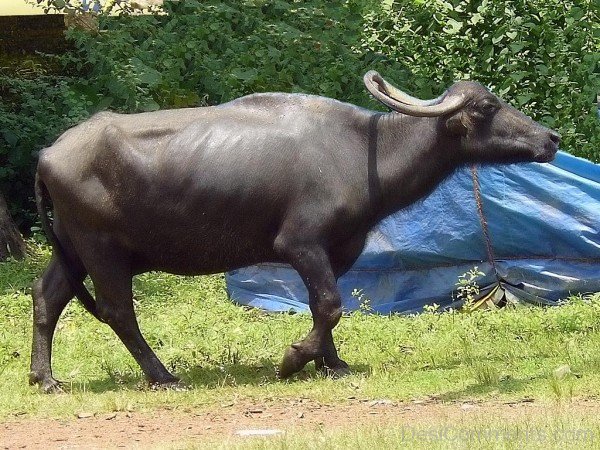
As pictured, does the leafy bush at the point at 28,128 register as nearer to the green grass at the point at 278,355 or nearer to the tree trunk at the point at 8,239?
the tree trunk at the point at 8,239

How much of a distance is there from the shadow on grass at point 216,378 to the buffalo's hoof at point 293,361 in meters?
0.08

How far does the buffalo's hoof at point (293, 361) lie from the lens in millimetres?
7723

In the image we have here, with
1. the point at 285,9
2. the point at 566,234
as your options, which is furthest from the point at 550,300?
the point at 285,9

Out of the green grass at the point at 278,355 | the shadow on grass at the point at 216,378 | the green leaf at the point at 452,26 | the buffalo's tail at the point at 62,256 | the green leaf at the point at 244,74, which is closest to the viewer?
the green grass at the point at 278,355

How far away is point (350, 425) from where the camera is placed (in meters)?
6.44

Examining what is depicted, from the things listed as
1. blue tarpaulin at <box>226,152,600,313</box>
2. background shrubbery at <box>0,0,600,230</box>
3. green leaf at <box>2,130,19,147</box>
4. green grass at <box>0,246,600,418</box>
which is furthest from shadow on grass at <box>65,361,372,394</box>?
green leaf at <box>2,130,19,147</box>

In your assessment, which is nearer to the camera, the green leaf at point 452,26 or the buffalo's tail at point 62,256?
the buffalo's tail at point 62,256

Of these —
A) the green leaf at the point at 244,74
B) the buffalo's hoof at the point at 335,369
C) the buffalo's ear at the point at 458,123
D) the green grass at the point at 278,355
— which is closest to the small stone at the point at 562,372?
the green grass at the point at 278,355

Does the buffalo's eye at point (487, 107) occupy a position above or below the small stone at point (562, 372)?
above

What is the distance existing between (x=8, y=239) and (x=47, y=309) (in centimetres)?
390

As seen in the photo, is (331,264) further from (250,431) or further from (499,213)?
(499,213)

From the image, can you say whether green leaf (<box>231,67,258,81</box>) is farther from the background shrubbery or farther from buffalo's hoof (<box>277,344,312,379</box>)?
buffalo's hoof (<box>277,344,312,379</box>)

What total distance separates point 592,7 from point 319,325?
656 cm

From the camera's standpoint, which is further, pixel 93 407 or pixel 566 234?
pixel 566 234
